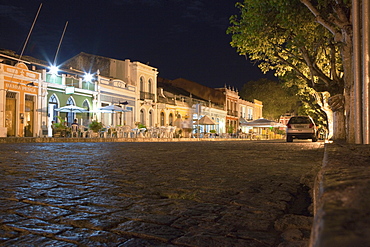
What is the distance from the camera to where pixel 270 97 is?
2320 inches

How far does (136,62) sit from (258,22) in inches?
958

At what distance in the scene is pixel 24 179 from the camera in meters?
4.09

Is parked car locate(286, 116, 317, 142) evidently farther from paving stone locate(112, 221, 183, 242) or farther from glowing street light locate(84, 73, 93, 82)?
paving stone locate(112, 221, 183, 242)

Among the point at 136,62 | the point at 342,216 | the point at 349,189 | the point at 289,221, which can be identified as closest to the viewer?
the point at 342,216

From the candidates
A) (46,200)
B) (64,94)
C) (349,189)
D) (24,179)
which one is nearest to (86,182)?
(24,179)

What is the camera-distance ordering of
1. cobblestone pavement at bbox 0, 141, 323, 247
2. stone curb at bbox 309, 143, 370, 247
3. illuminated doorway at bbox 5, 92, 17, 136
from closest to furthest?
stone curb at bbox 309, 143, 370, 247
cobblestone pavement at bbox 0, 141, 323, 247
illuminated doorway at bbox 5, 92, 17, 136

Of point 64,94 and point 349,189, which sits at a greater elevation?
point 64,94

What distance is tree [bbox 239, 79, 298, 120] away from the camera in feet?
184

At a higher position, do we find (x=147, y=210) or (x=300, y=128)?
(x=300, y=128)

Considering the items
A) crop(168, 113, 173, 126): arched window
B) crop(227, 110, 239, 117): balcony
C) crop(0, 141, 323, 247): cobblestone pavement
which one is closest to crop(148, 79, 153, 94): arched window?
crop(168, 113, 173, 126): arched window

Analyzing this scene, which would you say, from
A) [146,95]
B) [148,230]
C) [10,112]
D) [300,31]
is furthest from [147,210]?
[146,95]

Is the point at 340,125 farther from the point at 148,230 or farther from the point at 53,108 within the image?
the point at 53,108

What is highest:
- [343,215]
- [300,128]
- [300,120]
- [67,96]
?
[67,96]

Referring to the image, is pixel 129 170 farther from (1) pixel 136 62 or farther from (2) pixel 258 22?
(1) pixel 136 62
